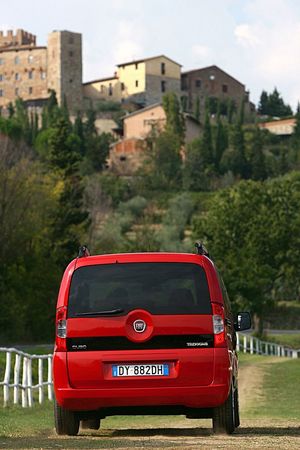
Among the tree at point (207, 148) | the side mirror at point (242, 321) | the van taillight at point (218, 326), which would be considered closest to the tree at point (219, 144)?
the tree at point (207, 148)

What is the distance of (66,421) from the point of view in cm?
1393

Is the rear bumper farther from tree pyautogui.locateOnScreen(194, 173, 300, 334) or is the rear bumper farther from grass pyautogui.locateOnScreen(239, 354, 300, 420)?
tree pyautogui.locateOnScreen(194, 173, 300, 334)

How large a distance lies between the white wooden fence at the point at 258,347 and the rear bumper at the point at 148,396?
1644 inches

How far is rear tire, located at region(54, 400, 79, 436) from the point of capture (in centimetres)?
1383

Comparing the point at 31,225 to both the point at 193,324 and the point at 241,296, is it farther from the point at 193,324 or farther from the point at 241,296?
the point at 193,324

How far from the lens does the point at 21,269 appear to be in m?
66.2

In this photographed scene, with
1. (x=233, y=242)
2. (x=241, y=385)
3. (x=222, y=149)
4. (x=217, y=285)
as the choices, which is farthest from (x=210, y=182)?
(x=217, y=285)

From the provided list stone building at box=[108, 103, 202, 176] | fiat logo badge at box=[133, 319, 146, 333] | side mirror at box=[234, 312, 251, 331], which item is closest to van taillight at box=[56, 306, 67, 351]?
fiat logo badge at box=[133, 319, 146, 333]

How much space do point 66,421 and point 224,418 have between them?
5.33 ft

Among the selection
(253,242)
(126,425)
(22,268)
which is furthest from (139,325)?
(253,242)

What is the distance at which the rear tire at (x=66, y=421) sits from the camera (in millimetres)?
13828

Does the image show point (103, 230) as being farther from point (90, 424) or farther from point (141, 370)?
point (141, 370)

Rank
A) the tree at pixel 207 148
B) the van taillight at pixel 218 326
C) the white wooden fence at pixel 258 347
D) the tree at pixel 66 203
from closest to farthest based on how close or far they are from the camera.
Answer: the van taillight at pixel 218 326, the white wooden fence at pixel 258 347, the tree at pixel 66 203, the tree at pixel 207 148

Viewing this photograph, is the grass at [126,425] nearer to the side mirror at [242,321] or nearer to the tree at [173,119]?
the side mirror at [242,321]
